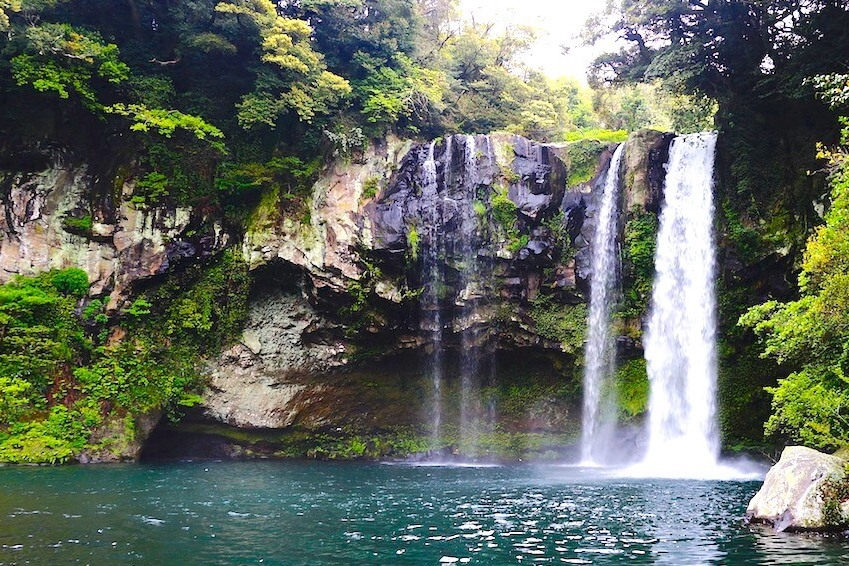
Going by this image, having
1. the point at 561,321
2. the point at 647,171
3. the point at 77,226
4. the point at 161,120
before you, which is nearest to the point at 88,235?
the point at 77,226

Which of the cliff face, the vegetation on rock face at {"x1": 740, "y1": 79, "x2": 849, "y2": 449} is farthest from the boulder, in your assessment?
the cliff face

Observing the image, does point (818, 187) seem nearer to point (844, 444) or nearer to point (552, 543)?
point (844, 444)

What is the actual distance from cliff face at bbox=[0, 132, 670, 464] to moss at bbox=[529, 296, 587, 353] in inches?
1.7

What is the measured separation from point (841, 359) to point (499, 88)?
18680mm

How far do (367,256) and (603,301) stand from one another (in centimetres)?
715

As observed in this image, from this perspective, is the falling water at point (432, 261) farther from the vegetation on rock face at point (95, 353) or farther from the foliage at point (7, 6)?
the foliage at point (7, 6)

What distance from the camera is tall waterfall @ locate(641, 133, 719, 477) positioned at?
18.9 metres

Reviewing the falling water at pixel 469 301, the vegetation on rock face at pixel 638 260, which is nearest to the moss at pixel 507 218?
the falling water at pixel 469 301

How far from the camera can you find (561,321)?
20.6 meters

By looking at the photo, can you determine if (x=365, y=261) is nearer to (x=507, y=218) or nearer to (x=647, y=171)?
(x=507, y=218)

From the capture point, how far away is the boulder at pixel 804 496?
8.73 metres

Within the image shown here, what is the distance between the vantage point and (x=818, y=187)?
56.2 feet

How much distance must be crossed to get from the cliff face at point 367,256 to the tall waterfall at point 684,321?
35.6 inches

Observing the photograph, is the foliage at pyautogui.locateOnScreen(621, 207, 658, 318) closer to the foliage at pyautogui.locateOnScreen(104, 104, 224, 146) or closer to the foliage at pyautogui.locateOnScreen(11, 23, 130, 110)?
the foliage at pyautogui.locateOnScreen(104, 104, 224, 146)
